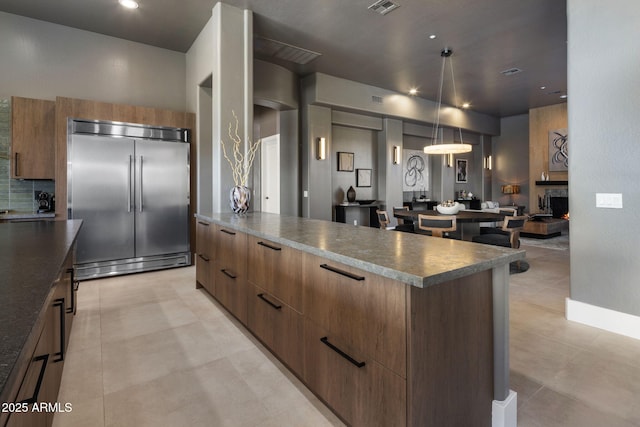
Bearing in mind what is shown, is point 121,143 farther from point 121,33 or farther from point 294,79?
point 294,79

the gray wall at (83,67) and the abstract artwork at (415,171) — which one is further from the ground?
A: the gray wall at (83,67)

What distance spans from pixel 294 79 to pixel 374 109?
1.85 metres

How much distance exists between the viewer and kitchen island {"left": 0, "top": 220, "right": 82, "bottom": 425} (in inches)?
26.3

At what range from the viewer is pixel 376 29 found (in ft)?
15.2

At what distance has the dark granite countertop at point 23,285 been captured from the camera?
662 mm

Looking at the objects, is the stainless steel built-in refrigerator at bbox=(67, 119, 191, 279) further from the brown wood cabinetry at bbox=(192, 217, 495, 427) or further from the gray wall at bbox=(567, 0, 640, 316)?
the gray wall at bbox=(567, 0, 640, 316)

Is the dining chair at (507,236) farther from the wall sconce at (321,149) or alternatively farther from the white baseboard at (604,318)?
the wall sconce at (321,149)

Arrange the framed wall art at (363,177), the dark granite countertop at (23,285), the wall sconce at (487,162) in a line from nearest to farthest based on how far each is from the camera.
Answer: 1. the dark granite countertop at (23,285)
2. the framed wall art at (363,177)
3. the wall sconce at (487,162)

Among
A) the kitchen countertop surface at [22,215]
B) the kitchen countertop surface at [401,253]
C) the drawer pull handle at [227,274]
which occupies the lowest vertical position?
the drawer pull handle at [227,274]

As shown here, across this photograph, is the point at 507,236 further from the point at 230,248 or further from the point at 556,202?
the point at 556,202

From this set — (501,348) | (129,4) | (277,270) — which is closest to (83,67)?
(129,4)

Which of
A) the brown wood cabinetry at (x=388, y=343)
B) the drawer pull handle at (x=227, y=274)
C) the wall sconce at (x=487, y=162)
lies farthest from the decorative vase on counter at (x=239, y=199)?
the wall sconce at (x=487, y=162)

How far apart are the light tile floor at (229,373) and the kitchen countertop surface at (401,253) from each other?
0.85 metres

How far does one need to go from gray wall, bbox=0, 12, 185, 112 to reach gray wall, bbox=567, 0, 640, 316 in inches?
205
